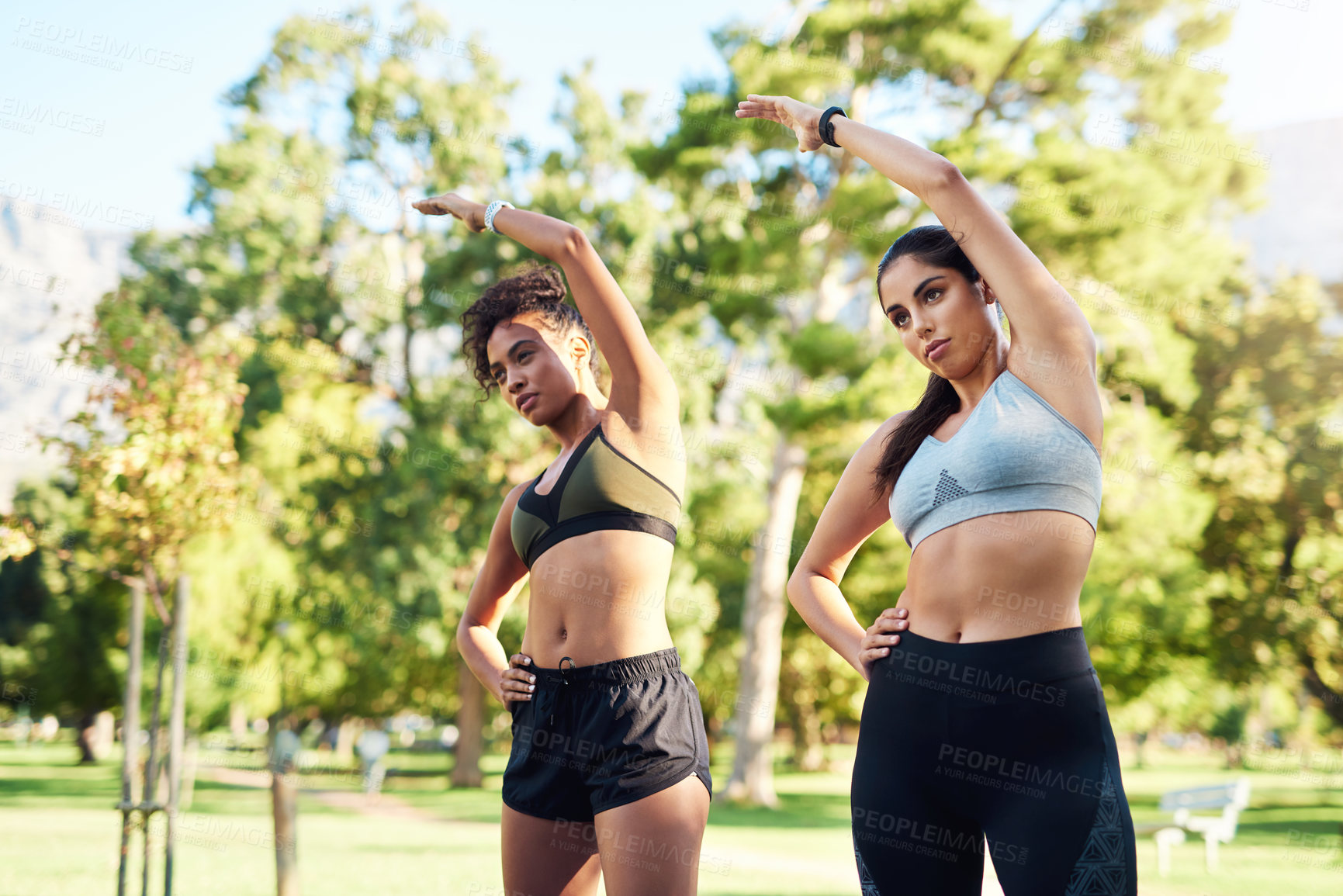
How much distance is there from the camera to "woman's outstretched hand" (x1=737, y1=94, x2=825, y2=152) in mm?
2236

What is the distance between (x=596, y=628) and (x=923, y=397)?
98 centimetres

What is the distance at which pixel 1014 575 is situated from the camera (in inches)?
71.6

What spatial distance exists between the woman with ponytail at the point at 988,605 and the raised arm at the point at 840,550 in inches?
8.1

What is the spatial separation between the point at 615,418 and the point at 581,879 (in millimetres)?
1176

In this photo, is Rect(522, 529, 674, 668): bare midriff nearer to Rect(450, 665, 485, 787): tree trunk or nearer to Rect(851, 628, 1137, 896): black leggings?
Rect(851, 628, 1137, 896): black leggings

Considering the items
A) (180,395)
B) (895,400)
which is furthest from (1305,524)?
(180,395)

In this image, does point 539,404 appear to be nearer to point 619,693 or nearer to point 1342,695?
point 619,693

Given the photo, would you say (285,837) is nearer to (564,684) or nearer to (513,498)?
(513,498)

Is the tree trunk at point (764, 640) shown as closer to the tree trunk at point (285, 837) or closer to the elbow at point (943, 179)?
the tree trunk at point (285, 837)

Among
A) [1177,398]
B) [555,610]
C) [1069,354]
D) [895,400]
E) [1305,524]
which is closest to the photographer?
[1069,354]

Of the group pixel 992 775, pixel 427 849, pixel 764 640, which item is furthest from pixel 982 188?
pixel 992 775

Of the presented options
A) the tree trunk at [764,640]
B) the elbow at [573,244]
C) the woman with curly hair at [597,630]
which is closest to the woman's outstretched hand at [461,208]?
the woman with curly hair at [597,630]

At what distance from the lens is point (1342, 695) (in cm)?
1998

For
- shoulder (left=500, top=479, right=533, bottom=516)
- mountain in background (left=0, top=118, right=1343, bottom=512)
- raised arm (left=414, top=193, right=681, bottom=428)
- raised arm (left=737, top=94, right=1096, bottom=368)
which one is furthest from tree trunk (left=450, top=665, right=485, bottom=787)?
raised arm (left=737, top=94, right=1096, bottom=368)
